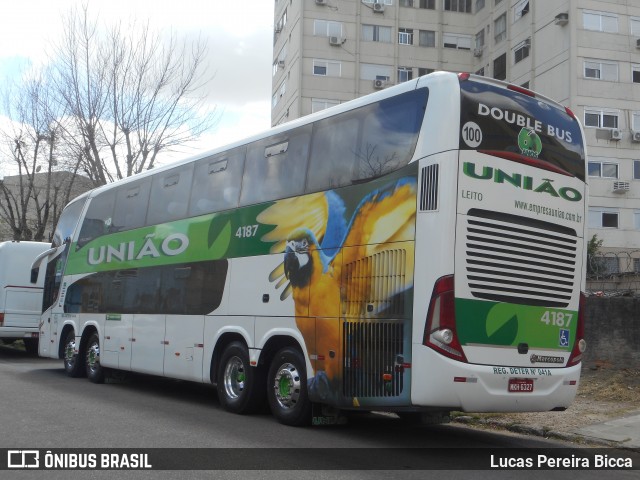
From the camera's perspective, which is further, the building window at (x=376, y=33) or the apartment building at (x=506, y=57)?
the building window at (x=376, y=33)

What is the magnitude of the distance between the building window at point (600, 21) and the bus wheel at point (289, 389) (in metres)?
32.4

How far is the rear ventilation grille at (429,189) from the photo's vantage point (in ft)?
27.0

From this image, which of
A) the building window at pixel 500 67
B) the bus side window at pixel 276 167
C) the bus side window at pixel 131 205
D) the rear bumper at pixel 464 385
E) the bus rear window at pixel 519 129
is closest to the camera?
the rear bumper at pixel 464 385

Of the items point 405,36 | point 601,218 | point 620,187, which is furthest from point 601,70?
point 405,36

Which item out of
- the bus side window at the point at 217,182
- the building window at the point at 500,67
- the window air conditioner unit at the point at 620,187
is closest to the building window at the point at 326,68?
the building window at the point at 500,67

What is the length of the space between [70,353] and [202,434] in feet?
29.9

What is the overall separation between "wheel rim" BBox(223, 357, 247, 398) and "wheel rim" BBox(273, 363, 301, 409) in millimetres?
916

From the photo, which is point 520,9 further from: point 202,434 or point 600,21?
point 202,434

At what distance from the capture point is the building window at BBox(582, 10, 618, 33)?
123 feet

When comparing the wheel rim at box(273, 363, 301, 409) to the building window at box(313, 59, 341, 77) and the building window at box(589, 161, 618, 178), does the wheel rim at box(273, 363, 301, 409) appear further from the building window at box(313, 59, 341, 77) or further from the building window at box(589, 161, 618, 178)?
the building window at box(313, 59, 341, 77)

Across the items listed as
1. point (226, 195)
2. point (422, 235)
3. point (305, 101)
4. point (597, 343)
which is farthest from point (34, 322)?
point (305, 101)

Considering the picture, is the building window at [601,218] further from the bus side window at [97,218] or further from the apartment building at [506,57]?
the bus side window at [97,218]

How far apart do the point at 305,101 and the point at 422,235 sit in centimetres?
3841

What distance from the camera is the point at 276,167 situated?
11.0 metres
